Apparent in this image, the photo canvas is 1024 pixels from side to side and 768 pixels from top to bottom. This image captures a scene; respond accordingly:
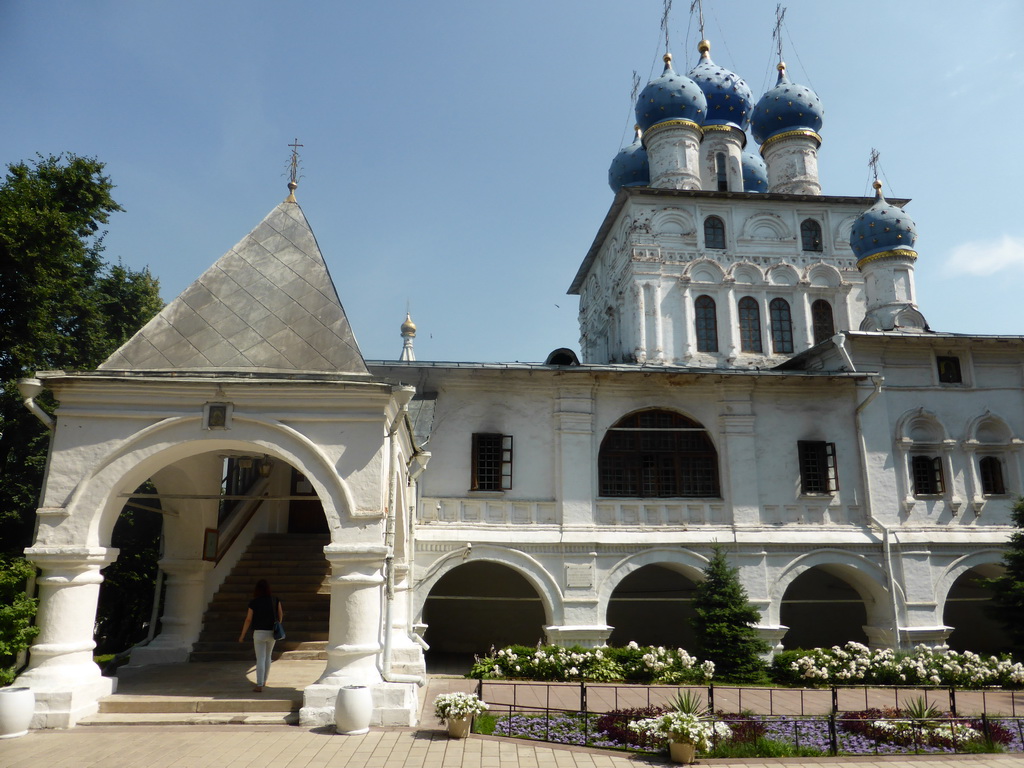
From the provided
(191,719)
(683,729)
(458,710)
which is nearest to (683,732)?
(683,729)

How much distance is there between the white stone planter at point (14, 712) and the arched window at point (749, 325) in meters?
18.3

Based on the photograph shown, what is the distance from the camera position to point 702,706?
11227mm

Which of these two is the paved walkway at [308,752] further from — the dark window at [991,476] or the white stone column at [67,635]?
the dark window at [991,476]

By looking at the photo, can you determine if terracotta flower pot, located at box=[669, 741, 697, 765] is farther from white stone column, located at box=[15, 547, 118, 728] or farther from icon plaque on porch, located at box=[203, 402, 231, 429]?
white stone column, located at box=[15, 547, 118, 728]

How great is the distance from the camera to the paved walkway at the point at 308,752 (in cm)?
718

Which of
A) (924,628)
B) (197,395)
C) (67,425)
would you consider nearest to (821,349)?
(924,628)

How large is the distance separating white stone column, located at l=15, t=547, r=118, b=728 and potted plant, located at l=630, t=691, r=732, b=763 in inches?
244

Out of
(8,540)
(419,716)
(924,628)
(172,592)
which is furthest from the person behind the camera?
(8,540)

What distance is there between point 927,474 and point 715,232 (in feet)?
29.7

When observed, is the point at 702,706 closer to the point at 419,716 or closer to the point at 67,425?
the point at 419,716

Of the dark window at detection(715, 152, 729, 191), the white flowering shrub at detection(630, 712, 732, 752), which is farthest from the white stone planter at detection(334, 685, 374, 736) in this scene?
the dark window at detection(715, 152, 729, 191)

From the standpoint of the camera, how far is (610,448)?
→ 16.8 m

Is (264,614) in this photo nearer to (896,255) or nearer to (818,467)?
(818,467)

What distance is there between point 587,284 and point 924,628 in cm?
1594
